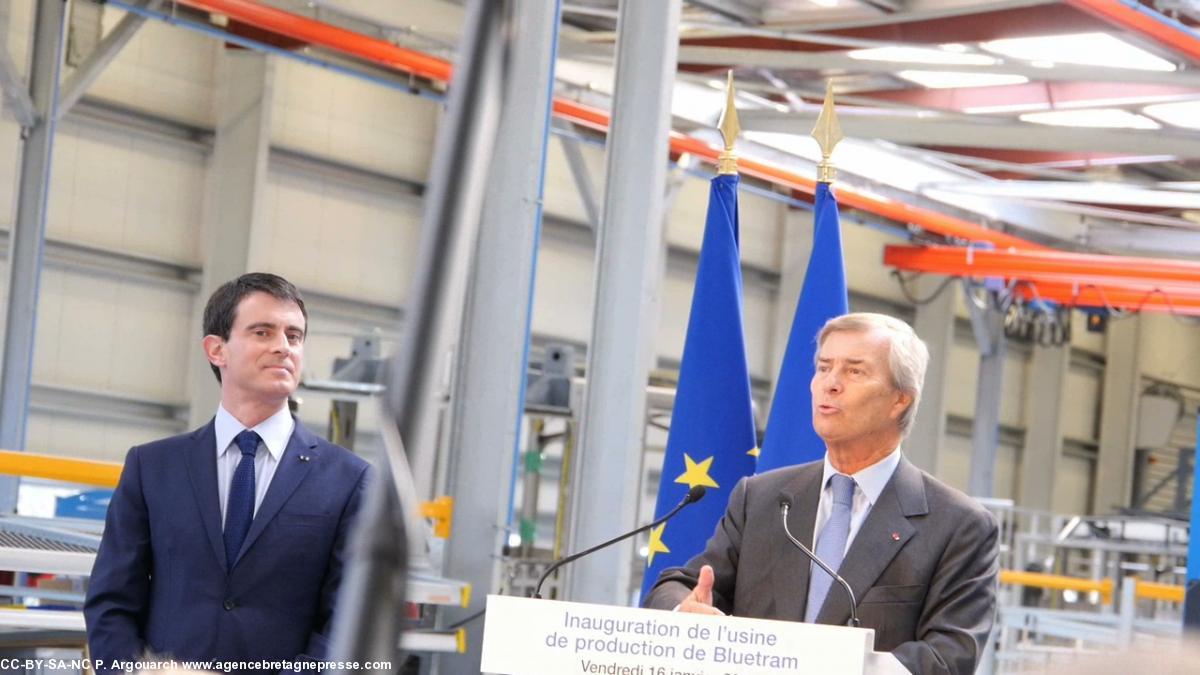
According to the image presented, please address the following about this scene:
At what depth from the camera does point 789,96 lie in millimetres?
9117

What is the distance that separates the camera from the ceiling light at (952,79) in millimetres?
8578

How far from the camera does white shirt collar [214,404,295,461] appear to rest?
7.98 feet

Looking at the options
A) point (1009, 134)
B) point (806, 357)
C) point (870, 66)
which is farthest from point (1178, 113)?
point (806, 357)

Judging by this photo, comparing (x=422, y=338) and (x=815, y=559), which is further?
(x=815, y=559)

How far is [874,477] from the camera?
255cm

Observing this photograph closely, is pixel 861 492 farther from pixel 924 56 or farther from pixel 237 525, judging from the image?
pixel 924 56

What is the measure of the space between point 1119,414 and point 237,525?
16647 millimetres

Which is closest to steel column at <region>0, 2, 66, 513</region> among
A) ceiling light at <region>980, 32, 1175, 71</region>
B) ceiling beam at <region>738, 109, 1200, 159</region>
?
ceiling beam at <region>738, 109, 1200, 159</region>

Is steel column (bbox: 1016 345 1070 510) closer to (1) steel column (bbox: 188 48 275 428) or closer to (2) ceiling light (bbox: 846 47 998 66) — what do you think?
(2) ceiling light (bbox: 846 47 998 66)

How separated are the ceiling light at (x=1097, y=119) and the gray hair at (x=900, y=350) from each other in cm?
640

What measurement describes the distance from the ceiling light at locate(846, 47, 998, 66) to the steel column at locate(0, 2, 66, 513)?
4215 millimetres

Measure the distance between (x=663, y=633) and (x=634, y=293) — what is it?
108 inches

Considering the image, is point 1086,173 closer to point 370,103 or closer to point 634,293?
point 370,103

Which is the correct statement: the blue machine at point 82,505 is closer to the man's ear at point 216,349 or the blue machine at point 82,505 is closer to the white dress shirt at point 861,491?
the man's ear at point 216,349
